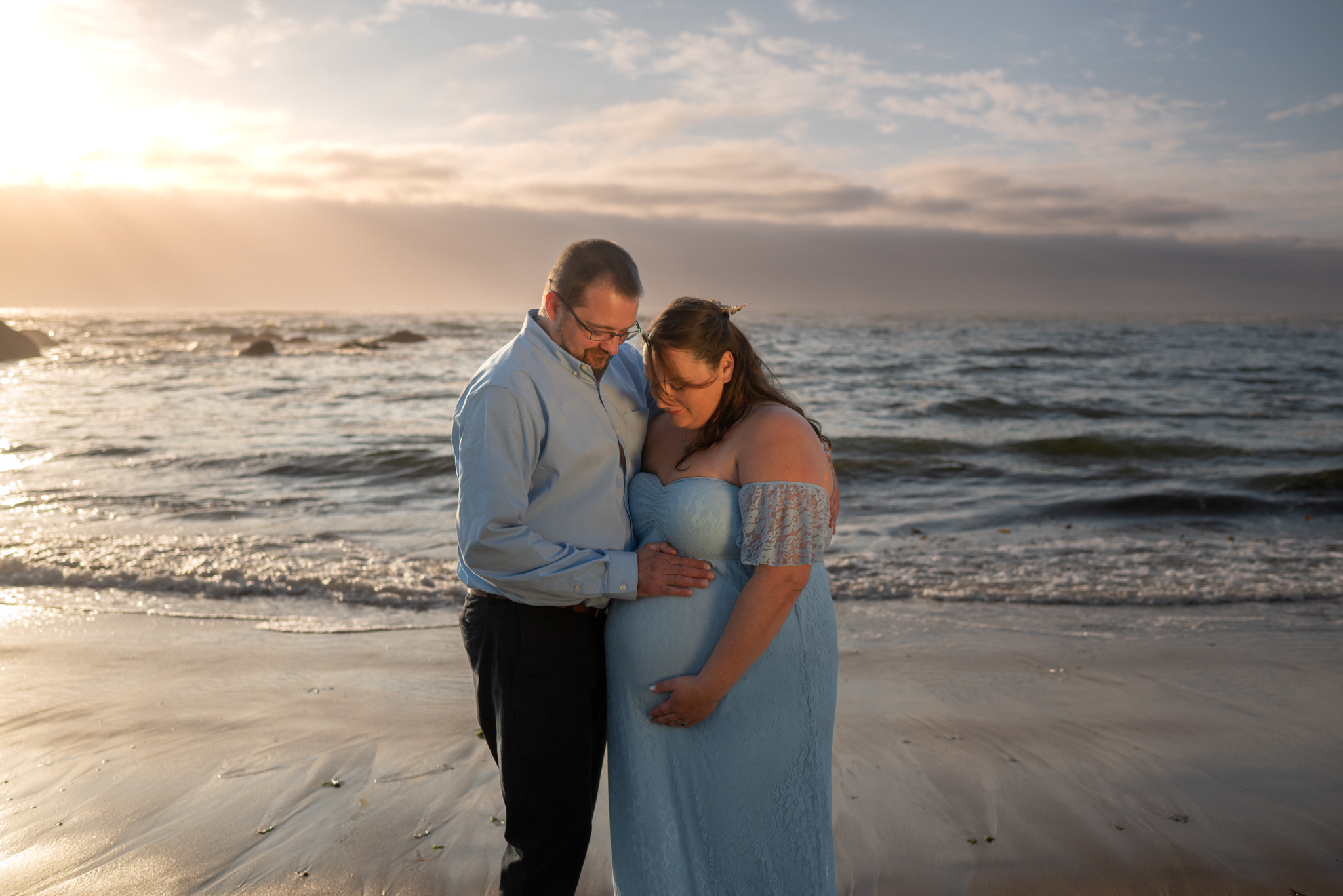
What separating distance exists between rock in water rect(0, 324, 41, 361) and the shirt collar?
1347 inches

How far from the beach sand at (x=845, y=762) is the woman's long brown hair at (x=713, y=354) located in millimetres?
1843

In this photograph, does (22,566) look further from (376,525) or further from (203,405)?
(203,405)

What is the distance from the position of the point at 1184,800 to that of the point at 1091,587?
3449 millimetres

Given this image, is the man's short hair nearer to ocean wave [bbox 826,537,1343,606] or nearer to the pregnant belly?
the pregnant belly

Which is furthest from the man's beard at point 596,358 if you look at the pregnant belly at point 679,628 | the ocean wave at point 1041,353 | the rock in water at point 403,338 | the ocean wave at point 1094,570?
the rock in water at point 403,338

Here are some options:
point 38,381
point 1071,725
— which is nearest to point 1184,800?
point 1071,725

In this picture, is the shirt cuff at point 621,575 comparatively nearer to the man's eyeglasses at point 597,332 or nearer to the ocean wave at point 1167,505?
the man's eyeglasses at point 597,332

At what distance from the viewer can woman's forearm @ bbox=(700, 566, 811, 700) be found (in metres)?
2.29

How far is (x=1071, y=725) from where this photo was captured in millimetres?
4215

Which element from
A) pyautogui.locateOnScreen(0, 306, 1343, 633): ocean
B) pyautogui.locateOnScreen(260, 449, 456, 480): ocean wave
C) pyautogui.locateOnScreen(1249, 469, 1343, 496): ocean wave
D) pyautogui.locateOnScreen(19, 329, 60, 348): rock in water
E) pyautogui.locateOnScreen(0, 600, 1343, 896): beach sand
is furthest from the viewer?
pyautogui.locateOnScreen(19, 329, 60, 348): rock in water

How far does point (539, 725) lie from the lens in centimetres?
243

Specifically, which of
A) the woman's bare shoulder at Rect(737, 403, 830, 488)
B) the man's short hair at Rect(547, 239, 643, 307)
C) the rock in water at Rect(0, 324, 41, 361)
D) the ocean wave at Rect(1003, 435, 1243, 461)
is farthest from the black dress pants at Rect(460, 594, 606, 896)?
the rock in water at Rect(0, 324, 41, 361)

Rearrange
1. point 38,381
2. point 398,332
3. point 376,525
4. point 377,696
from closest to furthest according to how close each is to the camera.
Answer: point 377,696, point 376,525, point 38,381, point 398,332

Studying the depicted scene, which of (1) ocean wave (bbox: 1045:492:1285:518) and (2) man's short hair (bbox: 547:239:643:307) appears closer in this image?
(2) man's short hair (bbox: 547:239:643:307)
